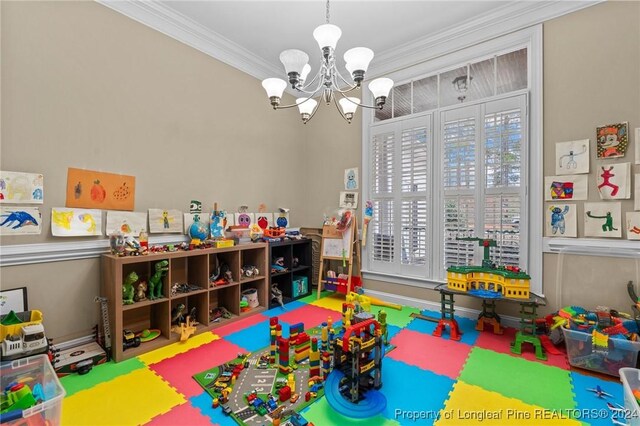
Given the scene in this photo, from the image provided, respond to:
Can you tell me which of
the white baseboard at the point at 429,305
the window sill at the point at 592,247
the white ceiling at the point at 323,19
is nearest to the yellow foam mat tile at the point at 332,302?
the white baseboard at the point at 429,305

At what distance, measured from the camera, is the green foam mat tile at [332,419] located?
165cm

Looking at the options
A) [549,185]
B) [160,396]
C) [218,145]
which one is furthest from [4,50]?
[549,185]

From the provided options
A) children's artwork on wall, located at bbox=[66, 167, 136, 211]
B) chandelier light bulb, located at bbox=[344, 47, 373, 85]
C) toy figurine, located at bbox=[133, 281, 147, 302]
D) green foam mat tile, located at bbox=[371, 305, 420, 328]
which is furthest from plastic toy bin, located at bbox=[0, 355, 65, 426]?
green foam mat tile, located at bbox=[371, 305, 420, 328]

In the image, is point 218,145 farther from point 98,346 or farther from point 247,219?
point 98,346

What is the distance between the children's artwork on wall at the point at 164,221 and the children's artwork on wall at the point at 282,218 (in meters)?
1.43

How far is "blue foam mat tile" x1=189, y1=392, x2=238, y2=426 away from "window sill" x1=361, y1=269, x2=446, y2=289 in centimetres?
259

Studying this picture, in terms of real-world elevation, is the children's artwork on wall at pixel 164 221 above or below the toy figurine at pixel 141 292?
above

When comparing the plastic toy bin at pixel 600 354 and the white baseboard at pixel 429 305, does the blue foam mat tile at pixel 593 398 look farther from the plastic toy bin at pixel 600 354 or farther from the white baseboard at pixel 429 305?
the white baseboard at pixel 429 305

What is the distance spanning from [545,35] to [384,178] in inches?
85.3

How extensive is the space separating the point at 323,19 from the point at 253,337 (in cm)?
338

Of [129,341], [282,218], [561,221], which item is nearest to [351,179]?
[282,218]

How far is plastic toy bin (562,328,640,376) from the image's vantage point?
2.03 metres

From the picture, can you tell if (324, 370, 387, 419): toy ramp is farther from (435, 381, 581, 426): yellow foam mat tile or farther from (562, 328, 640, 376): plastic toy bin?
(562, 328, 640, 376): plastic toy bin

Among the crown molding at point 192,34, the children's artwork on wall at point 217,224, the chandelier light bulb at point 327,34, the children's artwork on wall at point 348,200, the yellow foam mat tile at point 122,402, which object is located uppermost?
the crown molding at point 192,34
